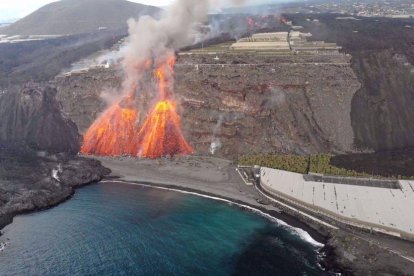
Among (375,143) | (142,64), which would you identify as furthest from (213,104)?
(375,143)

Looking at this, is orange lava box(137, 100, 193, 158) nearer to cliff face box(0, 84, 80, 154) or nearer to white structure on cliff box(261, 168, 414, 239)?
cliff face box(0, 84, 80, 154)

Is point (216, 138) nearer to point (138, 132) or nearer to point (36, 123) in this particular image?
point (138, 132)

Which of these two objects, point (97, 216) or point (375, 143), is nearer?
point (97, 216)

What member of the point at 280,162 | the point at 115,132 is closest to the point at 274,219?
the point at 280,162

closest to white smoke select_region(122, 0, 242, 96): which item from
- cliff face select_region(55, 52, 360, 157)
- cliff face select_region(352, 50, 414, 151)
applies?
cliff face select_region(55, 52, 360, 157)

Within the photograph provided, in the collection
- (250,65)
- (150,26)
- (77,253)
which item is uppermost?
(150,26)

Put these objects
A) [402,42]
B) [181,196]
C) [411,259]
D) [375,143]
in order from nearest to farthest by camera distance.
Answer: [411,259] → [181,196] → [375,143] → [402,42]

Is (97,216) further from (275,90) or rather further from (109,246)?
(275,90)
